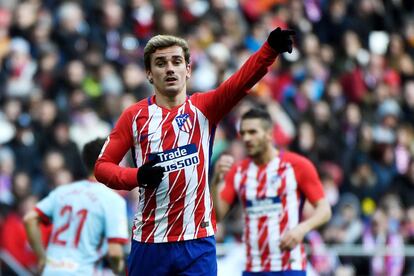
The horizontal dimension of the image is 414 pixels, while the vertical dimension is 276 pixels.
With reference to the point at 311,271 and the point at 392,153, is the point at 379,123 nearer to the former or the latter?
the point at 392,153

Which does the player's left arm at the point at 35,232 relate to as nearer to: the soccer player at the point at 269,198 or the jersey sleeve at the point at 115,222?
the jersey sleeve at the point at 115,222

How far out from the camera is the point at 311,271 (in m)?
13.5

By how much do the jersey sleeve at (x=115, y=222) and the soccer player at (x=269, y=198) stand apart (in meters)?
0.89

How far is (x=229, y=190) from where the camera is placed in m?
9.86

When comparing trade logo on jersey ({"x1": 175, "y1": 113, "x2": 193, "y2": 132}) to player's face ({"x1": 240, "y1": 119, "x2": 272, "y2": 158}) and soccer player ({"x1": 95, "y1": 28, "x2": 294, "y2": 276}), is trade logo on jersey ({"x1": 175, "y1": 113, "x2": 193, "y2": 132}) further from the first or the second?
player's face ({"x1": 240, "y1": 119, "x2": 272, "y2": 158})

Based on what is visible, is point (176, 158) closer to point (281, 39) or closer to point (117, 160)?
point (117, 160)

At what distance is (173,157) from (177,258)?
67cm

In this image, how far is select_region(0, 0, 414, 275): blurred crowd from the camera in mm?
14656

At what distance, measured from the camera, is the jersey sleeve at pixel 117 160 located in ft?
22.6

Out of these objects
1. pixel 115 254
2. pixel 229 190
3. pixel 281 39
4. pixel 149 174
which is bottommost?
pixel 115 254

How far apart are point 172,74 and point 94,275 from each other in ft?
9.01

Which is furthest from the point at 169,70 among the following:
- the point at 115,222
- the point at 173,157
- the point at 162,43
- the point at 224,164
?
the point at 115,222

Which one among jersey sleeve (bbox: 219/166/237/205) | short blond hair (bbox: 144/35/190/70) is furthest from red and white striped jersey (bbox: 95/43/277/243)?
jersey sleeve (bbox: 219/166/237/205)

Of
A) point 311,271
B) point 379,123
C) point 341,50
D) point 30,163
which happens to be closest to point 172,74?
point 311,271
